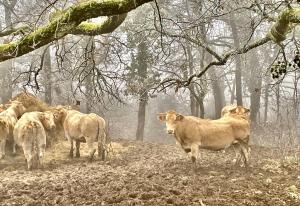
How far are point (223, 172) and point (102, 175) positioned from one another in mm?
3241

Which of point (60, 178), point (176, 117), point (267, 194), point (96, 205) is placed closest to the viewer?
point (96, 205)

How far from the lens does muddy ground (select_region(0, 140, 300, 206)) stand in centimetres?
823

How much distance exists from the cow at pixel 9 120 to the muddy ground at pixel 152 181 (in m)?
0.69

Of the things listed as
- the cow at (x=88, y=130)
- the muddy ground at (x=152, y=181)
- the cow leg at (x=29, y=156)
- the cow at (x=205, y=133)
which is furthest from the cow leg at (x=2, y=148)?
the cow at (x=205, y=133)

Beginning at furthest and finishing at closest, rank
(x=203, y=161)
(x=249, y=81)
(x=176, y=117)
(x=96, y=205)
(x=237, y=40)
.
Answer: (x=249, y=81) < (x=237, y=40) < (x=203, y=161) < (x=176, y=117) < (x=96, y=205)

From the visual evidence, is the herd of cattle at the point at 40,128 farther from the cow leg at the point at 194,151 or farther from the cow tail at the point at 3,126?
the cow leg at the point at 194,151

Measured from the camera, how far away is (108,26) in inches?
351

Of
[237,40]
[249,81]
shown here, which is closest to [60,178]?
[237,40]

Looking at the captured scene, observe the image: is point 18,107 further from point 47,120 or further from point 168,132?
point 168,132

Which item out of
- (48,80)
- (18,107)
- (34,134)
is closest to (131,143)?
(18,107)

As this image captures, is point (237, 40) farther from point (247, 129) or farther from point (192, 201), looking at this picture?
point (192, 201)

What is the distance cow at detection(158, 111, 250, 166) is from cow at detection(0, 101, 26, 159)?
4970 mm

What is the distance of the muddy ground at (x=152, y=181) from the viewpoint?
324 inches

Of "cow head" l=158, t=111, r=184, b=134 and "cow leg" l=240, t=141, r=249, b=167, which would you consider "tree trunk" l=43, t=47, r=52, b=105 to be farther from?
"cow leg" l=240, t=141, r=249, b=167
